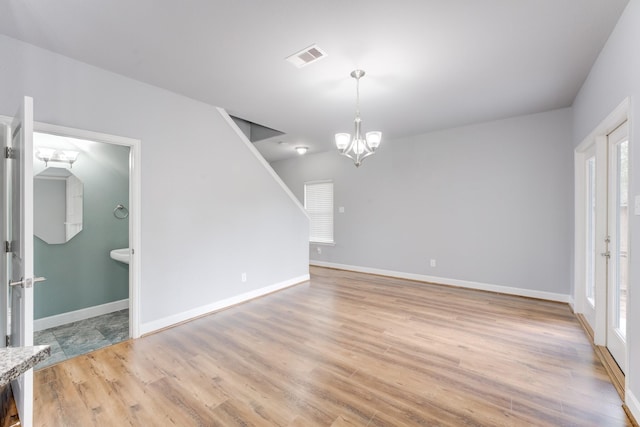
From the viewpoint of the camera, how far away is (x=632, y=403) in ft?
5.86

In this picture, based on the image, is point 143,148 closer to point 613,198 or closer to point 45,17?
point 45,17

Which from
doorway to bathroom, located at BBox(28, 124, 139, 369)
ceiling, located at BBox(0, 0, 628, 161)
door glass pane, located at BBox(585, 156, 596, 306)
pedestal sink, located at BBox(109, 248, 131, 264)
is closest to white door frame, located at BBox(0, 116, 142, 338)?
doorway to bathroom, located at BBox(28, 124, 139, 369)

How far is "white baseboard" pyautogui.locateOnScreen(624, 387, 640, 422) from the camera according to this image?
1.72m

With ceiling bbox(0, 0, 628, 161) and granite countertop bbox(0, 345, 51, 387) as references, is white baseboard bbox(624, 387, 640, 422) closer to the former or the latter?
ceiling bbox(0, 0, 628, 161)

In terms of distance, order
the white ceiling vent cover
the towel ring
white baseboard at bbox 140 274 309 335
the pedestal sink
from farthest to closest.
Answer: the towel ring < the pedestal sink < white baseboard at bbox 140 274 309 335 < the white ceiling vent cover

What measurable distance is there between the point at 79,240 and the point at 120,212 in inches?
22.4

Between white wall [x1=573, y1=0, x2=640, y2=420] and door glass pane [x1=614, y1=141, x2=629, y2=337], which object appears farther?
door glass pane [x1=614, y1=141, x2=629, y2=337]

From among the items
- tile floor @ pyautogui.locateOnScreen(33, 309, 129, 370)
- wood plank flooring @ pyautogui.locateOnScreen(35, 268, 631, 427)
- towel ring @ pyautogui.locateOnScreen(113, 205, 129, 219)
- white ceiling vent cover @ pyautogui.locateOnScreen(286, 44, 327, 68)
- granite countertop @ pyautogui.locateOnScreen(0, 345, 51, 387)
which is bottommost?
tile floor @ pyautogui.locateOnScreen(33, 309, 129, 370)

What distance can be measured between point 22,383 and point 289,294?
311cm

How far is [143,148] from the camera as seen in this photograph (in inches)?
118

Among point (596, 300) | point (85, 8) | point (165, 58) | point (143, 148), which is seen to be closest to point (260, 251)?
point (143, 148)

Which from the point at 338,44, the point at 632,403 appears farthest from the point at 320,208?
the point at 632,403

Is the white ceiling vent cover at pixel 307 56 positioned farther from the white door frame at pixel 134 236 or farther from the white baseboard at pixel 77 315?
the white baseboard at pixel 77 315

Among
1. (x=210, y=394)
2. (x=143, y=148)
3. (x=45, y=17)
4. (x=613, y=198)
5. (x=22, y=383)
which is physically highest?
(x=45, y=17)
